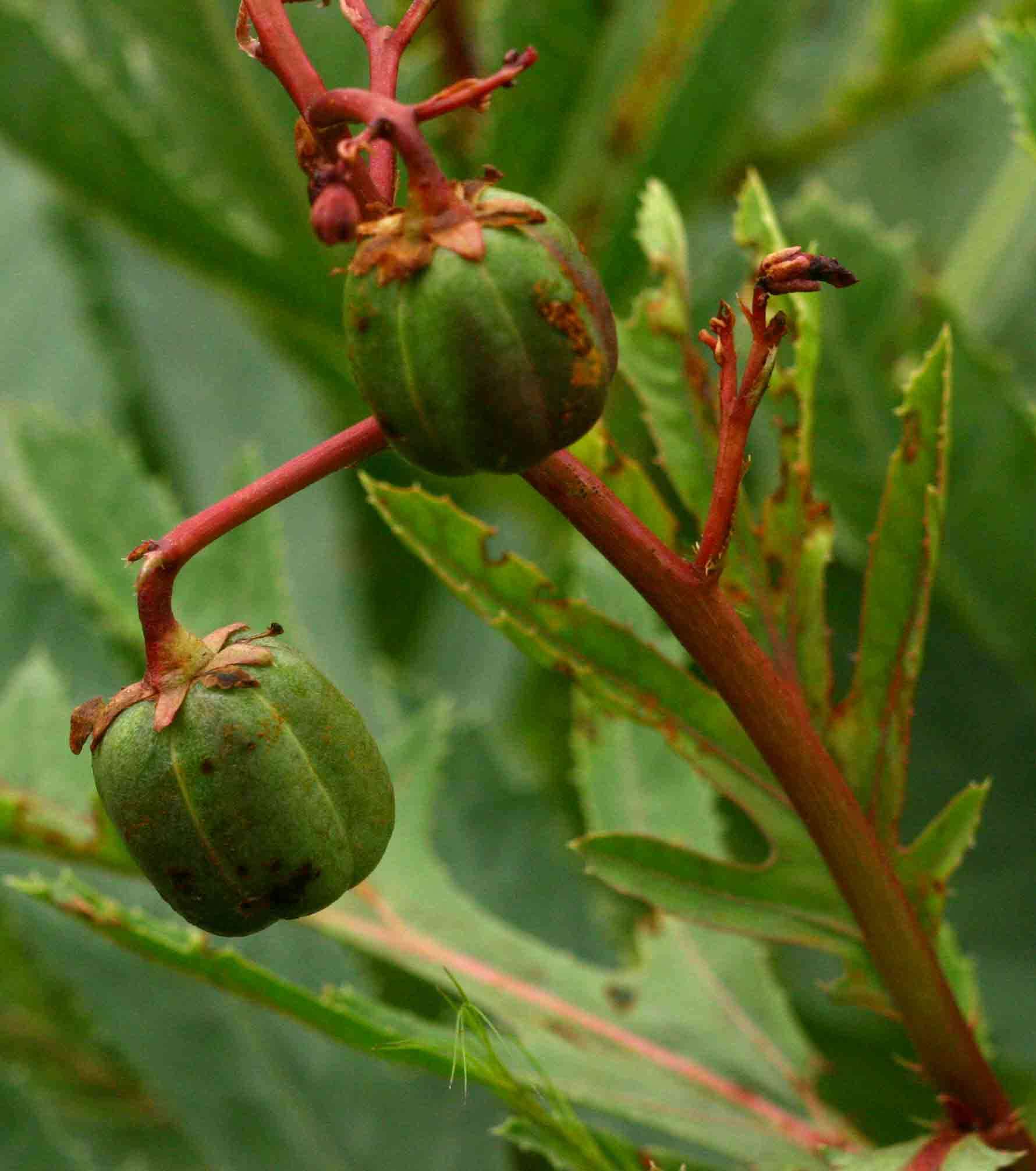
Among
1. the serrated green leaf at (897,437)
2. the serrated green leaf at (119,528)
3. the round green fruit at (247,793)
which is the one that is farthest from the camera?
the serrated green leaf at (119,528)

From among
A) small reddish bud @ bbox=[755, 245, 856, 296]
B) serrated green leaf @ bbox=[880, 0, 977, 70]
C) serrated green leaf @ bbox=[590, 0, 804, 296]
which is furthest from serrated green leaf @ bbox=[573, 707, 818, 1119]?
serrated green leaf @ bbox=[880, 0, 977, 70]

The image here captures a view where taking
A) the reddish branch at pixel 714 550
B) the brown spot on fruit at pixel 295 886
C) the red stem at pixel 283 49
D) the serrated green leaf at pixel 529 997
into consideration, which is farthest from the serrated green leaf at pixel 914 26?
the brown spot on fruit at pixel 295 886

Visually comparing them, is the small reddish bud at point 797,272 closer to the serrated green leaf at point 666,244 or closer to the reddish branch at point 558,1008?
the serrated green leaf at point 666,244

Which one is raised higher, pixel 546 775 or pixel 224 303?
pixel 224 303

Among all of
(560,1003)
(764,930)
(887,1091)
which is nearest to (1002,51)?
(764,930)

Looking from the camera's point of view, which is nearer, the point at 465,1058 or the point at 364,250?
the point at 364,250

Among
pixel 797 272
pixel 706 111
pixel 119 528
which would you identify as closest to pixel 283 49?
pixel 797 272

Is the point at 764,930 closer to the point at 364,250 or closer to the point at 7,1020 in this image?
the point at 364,250
